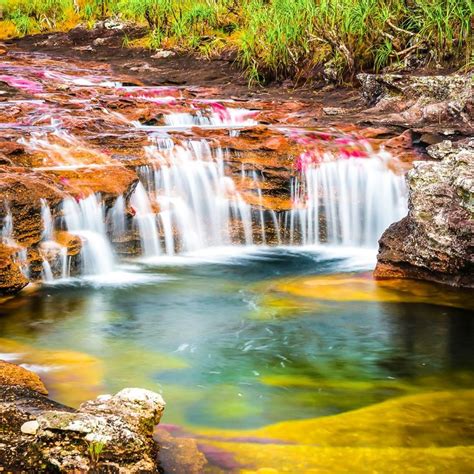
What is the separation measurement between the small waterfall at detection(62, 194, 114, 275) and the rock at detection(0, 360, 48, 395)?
10.6 ft

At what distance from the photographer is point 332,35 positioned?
1265 cm

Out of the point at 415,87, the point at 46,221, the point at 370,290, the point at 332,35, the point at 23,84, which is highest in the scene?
the point at 332,35

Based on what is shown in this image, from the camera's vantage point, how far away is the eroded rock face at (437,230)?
668cm

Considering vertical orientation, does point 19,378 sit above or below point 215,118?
below

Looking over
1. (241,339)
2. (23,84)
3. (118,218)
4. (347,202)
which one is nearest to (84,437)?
(241,339)

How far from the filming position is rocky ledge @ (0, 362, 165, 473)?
298cm

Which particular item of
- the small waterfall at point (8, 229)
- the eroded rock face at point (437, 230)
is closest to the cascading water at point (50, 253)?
the small waterfall at point (8, 229)

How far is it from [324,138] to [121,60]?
8.93 metres

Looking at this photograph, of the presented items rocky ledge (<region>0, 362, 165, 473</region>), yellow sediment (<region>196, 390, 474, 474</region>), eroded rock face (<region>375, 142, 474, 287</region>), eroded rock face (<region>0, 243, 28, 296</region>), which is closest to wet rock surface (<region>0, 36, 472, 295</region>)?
eroded rock face (<region>0, 243, 28, 296</region>)

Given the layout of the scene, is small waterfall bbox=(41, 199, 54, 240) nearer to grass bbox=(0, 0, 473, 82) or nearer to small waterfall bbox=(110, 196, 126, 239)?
small waterfall bbox=(110, 196, 126, 239)

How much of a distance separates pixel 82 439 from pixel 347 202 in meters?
6.46

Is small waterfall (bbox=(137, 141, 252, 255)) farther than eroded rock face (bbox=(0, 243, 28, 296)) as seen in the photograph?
Yes

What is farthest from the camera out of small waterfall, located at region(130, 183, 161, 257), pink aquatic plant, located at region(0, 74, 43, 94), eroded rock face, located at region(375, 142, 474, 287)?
pink aquatic plant, located at region(0, 74, 43, 94)

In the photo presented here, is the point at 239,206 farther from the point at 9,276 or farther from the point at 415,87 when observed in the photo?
the point at 415,87
